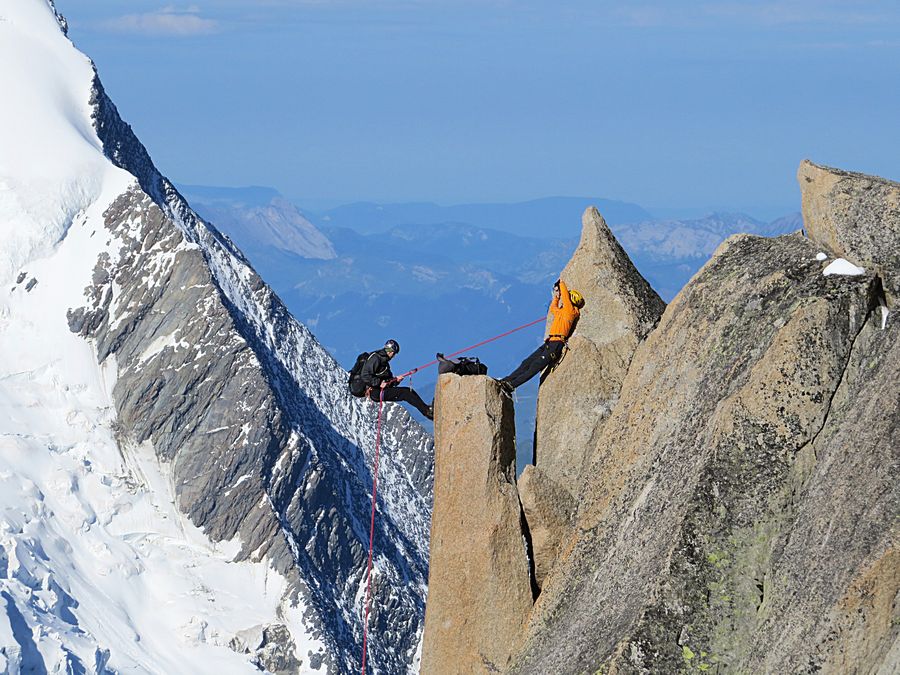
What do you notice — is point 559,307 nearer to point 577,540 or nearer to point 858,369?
point 577,540

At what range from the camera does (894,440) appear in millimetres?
18047

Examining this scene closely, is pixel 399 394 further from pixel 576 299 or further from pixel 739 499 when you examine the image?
pixel 739 499

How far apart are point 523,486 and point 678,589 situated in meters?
6.68

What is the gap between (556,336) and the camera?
28.7 metres

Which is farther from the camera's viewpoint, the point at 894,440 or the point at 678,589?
the point at 678,589

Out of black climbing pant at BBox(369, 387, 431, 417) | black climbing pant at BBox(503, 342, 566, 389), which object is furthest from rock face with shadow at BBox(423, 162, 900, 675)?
black climbing pant at BBox(369, 387, 431, 417)

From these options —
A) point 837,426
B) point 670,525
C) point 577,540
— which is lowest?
point 577,540

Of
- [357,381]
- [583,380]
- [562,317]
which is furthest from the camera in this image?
[357,381]

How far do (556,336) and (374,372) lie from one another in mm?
6990

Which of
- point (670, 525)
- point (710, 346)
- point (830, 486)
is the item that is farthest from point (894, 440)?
point (710, 346)

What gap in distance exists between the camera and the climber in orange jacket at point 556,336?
2853 cm

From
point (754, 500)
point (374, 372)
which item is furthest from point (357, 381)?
point (754, 500)

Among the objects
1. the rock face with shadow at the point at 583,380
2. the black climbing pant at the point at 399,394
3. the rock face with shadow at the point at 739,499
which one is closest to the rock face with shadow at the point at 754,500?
the rock face with shadow at the point at 739,499

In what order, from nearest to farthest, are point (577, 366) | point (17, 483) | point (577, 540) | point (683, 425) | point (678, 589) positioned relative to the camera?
point (678, 589) < point (683, 425) < point (577, 540) < point (577, 366) < point (17, 483)
